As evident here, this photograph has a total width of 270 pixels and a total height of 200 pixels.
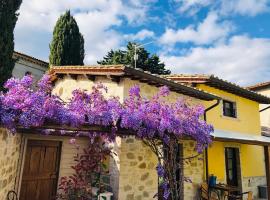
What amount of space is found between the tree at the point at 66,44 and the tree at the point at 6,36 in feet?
32.8

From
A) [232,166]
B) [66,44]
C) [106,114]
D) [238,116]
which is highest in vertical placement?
[66,44]

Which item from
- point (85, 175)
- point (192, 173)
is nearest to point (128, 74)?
point (85, 175)

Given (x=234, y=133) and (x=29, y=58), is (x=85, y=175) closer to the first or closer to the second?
(x=234, y=133)

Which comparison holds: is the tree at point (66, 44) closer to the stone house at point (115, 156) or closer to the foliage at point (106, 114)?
the stone house at point (115, 156)

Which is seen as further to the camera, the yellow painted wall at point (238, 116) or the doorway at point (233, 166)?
the doorway at point (233, 166)

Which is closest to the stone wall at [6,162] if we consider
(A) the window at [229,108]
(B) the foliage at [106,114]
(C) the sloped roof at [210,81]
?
(B) the foliage at [106,114]

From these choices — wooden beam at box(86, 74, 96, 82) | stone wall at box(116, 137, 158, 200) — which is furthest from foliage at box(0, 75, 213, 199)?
wooden beam at box(86, 74, 96, 82)

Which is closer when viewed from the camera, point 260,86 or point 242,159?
point 242,159

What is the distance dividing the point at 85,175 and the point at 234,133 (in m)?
7.95

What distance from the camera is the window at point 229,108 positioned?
45.9 ft

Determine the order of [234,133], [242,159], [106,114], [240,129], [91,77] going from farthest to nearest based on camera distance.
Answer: [240,129]
[242,159]
[234,133]
[91,77]
[106,114]

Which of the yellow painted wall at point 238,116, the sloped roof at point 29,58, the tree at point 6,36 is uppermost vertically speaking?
the sloped roof at point 29,58

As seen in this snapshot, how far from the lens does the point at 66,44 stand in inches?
910

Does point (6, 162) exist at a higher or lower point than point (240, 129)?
lower
